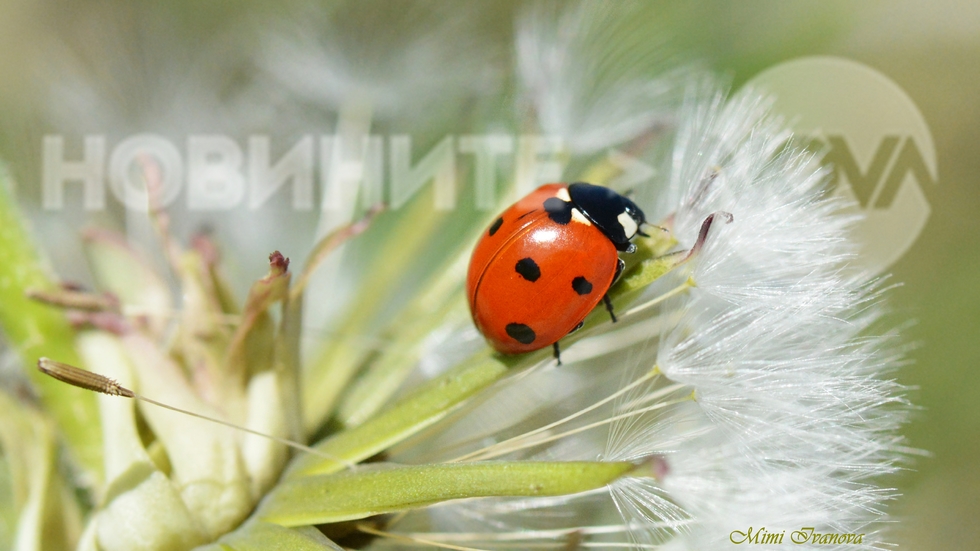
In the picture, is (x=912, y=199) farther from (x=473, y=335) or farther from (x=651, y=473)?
(x=651, y=473)

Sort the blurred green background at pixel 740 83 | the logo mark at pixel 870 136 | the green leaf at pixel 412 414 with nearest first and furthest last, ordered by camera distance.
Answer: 1. the green leaf at pixel 412 414
2. the blurred green background at pixel 740 83
3. the logo mark at pixel 870 136

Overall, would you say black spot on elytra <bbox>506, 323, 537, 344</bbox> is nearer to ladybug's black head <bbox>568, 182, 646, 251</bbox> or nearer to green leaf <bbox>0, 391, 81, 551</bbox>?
ladybug's black head <bbox>568, 182, 646, 251</bbox>

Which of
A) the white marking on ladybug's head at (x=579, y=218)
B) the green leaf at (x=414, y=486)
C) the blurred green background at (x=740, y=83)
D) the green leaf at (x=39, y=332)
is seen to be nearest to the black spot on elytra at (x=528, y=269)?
the white marking on ladybug's head at (x=579, y=218)

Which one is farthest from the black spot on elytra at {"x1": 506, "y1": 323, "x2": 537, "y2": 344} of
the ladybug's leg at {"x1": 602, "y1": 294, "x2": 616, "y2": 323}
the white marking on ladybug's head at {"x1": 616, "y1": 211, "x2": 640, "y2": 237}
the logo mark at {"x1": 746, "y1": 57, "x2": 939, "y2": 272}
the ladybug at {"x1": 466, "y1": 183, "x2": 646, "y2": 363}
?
the logo mark at {"x1": 746, "y1": 57, "x2": 939, "y2": 272}

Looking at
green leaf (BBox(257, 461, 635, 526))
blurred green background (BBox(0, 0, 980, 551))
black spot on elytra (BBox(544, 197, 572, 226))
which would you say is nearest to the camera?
green leaf (BBox(257, 461, 635, 526))

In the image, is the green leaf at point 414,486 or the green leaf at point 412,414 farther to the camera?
the green leaf at point 412,414

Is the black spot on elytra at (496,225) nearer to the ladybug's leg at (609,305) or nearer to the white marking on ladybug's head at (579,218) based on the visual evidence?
the white marking on ladybug's head at (579,218)

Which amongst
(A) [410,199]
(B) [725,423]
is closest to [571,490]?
(B) [725,423]
